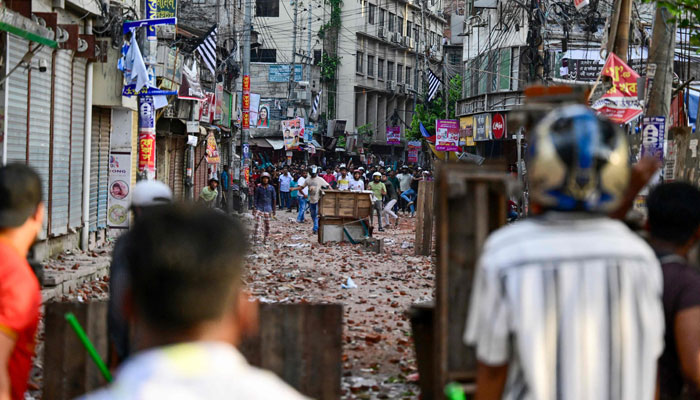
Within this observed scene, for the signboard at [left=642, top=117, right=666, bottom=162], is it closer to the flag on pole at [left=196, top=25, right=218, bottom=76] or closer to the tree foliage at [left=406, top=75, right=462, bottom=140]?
the flag on pole at [left=196, top=25, right=218, bottom=76]

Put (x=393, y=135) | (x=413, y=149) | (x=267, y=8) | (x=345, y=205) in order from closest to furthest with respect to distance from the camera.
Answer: (x=345, y=205) < (x=267, y=8) < (x=413, y=149) < (x=393, y=135)

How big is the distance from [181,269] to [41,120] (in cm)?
1403

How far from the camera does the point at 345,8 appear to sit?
2803 inches

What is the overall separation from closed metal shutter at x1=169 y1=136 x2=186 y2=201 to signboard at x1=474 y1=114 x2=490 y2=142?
53.8 feet

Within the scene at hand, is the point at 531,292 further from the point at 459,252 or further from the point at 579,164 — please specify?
the point at 459,252

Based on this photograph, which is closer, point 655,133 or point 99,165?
point 655,133

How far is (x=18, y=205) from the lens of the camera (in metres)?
3.63

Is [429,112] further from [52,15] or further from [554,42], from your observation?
[52,15]

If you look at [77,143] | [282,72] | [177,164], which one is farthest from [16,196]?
[282,72]

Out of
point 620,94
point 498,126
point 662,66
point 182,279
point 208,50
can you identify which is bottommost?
point 182,279

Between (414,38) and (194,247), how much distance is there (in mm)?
83571

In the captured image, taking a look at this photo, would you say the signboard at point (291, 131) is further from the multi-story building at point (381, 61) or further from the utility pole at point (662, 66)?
the utility pole at point (662, 66)

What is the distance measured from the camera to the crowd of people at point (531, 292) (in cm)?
186

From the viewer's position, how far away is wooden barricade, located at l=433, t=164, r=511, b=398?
12.1ft
